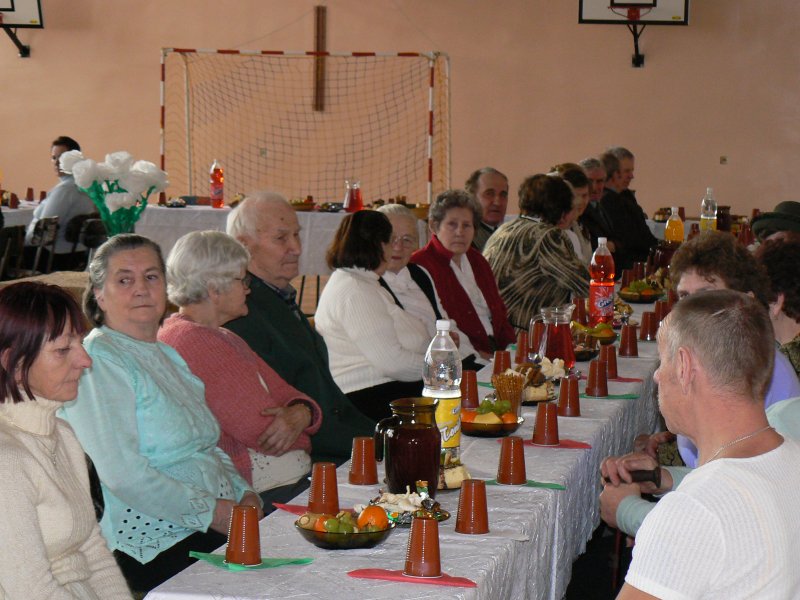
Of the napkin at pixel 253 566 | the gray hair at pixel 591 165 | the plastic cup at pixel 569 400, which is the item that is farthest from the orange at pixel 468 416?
the gray hair at pixel 591 165

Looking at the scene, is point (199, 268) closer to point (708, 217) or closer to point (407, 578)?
point (407, 578)

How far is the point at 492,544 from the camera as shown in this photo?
5.78 feet

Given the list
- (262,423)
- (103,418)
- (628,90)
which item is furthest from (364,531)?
(628,90)

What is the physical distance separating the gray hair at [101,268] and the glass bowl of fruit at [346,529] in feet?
3.15

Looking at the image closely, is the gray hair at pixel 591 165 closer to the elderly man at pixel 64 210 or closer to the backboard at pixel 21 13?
the elderly man at pixel 64 210

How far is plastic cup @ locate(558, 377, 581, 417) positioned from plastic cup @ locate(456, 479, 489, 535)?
95 centimetres

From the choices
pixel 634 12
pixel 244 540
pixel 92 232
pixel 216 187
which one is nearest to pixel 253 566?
pixel 244 540

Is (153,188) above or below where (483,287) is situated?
above

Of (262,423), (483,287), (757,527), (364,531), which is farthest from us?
(483,287)

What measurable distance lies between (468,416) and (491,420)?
64 millimetres

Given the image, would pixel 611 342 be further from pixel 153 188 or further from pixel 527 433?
pixel 153 188

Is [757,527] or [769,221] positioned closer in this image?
[757,527]

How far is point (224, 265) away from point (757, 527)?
1.79m

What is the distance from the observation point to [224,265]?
111 inches
